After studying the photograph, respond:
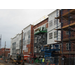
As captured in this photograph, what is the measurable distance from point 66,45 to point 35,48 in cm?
1837

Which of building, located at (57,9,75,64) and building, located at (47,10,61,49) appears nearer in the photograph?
building, located at (57,9,75,64)

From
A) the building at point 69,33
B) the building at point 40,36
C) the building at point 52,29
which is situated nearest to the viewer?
the building at point 69,33

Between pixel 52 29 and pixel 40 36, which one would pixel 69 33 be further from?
pixel 40 36

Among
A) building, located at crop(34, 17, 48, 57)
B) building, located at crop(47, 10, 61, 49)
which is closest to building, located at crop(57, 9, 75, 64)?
building, located at crop(47, 10, 61, 49)

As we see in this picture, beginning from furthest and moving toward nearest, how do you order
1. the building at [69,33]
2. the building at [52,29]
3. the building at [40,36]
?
the building at [40,36], the building at [52,29], the building at [69,33]

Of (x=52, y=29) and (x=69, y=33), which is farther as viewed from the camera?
(x=52, y=29)

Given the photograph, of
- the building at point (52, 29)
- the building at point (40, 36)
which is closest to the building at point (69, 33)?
the building at point (52, 29)

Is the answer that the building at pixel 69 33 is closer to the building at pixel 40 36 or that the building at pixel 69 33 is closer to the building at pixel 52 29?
the building at pixel 52 29

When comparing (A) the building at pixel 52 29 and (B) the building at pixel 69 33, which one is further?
(A) the building at pixel 52 29

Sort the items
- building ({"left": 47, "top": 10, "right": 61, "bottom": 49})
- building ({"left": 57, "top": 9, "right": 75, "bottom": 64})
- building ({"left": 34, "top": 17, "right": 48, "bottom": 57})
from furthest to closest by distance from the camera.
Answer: building ({"left": 34, "top": 17, "right": 48, "bottom": 57}), building ({"left": 47, "top": 10, "right": 61, "bottom": 49}), building ({"left": 57, "top": 9, "right": 75, "bottom": 64})

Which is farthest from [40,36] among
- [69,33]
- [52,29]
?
[69,33]

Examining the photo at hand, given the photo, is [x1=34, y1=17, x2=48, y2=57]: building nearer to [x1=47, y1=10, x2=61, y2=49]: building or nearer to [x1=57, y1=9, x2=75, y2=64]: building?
[x1=47, y1=10, x2=61, y2=49]: building
